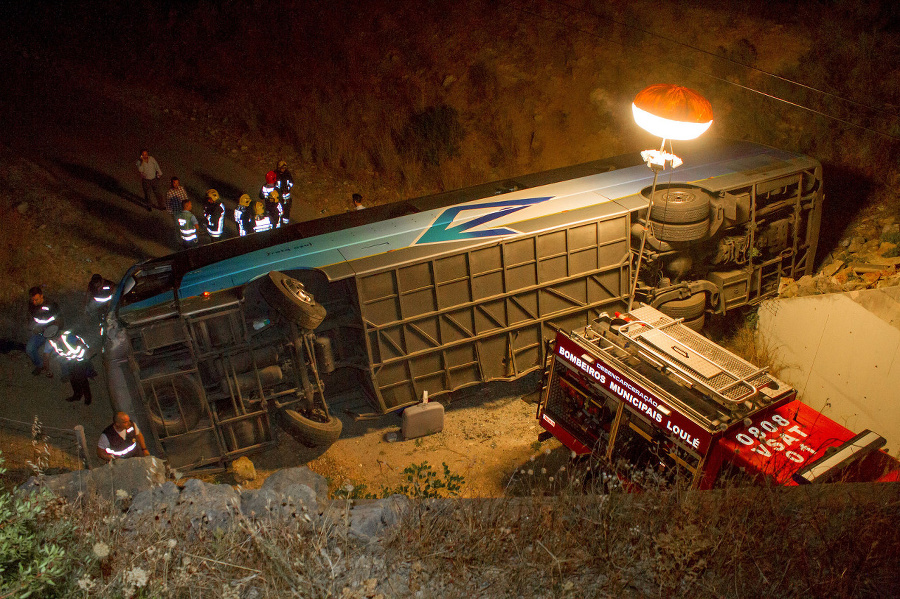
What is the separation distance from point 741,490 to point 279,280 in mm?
5805

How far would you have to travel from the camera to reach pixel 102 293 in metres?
10.6

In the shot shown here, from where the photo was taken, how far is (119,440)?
7.65 m

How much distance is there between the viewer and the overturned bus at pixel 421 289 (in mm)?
8312

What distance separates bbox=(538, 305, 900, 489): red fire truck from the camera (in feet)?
21.5

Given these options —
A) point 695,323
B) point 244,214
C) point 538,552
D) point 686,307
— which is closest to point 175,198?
point 244,214

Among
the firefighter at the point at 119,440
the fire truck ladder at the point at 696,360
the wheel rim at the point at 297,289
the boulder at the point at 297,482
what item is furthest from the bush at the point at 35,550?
the fire truck ladder at the point at 696,360

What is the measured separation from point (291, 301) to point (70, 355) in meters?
4.03

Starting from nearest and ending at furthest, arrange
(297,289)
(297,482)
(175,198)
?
1. (297,482)
2. (297,289)
3. (175,198)

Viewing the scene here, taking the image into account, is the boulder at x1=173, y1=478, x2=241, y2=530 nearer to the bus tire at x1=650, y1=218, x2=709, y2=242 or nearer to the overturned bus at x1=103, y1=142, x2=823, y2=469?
the overturned bus at x1=103, y1=142, x2=823, y2=469

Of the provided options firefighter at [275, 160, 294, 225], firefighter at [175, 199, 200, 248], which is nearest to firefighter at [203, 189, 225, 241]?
firefighter at [175, 199, 200, 248]

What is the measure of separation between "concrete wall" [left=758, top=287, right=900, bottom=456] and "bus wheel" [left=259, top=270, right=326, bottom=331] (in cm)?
696

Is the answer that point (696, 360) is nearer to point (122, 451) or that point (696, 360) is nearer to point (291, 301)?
point (291, 301)

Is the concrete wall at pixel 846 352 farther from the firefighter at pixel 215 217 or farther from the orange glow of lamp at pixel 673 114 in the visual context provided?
the firefighter at pixel 215 217

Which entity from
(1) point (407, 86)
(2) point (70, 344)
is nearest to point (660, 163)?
(2) point (70, 344)
